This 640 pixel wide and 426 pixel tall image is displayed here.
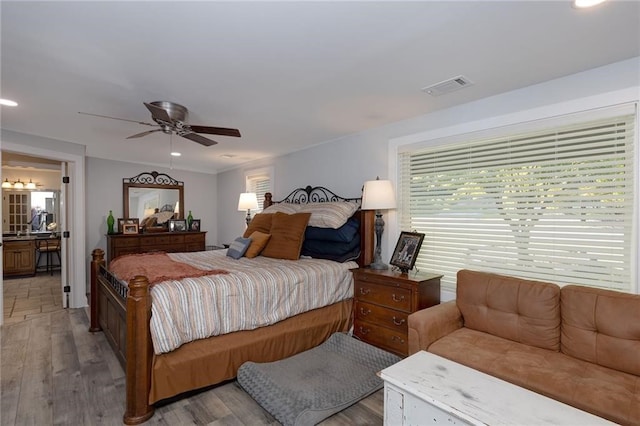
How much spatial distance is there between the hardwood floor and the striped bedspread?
0.46 m

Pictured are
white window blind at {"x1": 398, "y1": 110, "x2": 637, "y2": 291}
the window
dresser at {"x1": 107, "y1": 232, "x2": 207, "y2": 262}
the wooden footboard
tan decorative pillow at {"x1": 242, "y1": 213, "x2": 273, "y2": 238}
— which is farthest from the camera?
the window

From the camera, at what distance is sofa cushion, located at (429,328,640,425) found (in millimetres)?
1498

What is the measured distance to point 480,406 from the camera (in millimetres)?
1367

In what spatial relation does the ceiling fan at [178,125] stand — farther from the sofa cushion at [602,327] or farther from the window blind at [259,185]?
the sofa cushion at [602,327]

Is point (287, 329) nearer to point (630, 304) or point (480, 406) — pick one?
point (480, 406)

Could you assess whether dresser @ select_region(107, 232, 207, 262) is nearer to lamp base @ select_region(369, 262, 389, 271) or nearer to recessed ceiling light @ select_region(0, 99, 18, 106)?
recessed ceiling light @ select_region(0, 99, 18, 106)

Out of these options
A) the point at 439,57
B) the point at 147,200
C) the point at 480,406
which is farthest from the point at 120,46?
the point at 147,200

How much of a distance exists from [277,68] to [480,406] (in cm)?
224

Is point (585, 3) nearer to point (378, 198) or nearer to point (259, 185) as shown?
point (378, 198)

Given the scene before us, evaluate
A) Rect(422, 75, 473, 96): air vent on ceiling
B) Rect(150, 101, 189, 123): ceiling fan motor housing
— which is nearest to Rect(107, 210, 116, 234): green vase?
Rect(150, 101, 189, 123): ceiling fan motor housing

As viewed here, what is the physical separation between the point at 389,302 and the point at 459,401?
1.50 m

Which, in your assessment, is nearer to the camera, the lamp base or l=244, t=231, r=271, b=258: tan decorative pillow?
the lamp base

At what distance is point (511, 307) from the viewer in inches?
89.9

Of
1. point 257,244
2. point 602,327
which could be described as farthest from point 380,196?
point 602,327
